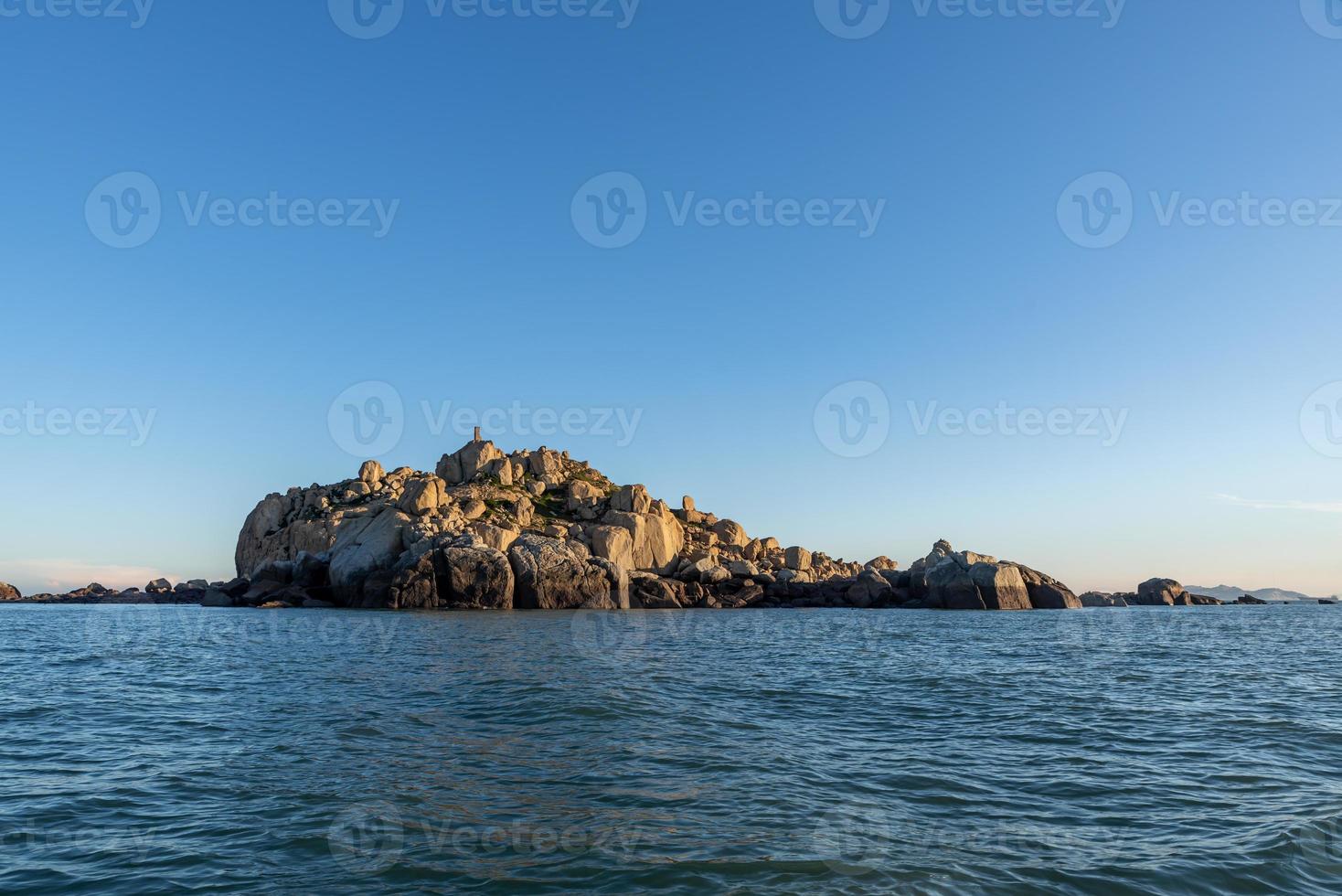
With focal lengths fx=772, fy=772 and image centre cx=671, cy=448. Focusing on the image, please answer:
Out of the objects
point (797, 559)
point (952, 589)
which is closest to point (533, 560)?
point (952, 589)

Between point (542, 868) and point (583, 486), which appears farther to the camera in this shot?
point (583, 486)

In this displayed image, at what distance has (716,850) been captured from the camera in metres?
9.30

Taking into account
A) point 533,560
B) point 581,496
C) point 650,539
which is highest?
point 581,496

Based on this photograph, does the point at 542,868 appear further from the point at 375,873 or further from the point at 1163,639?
the point at 1163,639

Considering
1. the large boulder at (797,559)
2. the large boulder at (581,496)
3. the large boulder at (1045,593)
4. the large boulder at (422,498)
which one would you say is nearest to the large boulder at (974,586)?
the large boulder at (1045,593)

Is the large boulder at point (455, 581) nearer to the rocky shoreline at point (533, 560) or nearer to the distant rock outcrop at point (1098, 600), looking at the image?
the rocky shoreline at point (533, 560)

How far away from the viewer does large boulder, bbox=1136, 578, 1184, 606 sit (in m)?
123

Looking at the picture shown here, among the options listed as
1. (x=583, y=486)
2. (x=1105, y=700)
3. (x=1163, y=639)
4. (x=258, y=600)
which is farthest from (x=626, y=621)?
(x=583, y=486)

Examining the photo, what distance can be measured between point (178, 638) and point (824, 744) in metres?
41.7
